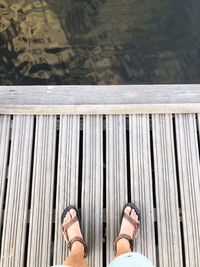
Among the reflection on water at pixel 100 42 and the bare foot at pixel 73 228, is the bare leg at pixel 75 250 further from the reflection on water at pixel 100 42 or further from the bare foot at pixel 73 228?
the reflection on water at pixel 100 42

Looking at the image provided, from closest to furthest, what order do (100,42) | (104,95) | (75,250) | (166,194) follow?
(75,250) < (166,194) < (104,95) < (100,42)

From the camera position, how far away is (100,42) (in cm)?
225

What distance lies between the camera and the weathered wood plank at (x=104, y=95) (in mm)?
1877

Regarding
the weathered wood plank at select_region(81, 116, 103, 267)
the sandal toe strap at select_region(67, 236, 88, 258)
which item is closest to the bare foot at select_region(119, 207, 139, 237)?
the weathered wood plank at select_region(81, 116, 103, 267)

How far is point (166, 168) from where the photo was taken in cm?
172

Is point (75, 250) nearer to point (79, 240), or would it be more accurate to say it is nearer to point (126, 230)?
point (79, 240)

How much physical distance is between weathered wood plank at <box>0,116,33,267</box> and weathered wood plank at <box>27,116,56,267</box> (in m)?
0.05

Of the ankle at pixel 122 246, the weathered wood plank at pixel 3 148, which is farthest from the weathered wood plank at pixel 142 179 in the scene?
the weathered wood plank at pixel 3 148

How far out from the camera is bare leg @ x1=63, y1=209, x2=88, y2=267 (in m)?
1.52

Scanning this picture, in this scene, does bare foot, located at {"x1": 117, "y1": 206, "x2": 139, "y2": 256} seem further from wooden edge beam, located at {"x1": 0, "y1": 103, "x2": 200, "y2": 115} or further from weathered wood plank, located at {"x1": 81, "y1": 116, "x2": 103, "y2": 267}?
wooden edge beam, located at {"x1": 0, "y1": 103, "x2": 200, "y2": 115}

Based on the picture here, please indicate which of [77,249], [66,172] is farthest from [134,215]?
[66,172]

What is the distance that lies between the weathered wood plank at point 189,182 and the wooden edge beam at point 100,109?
0.22 feet

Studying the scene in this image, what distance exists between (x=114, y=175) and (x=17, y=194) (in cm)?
70

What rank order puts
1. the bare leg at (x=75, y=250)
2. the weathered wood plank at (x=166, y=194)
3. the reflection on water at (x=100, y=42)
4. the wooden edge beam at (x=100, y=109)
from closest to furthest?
1. the bare leg at (x=75, y=250)
2. the weathered wood plank at (x=166, y=194)
3. the wooden edge beam at (x=100, y=109)
4. the reflection on water at (x=100, y=42)
